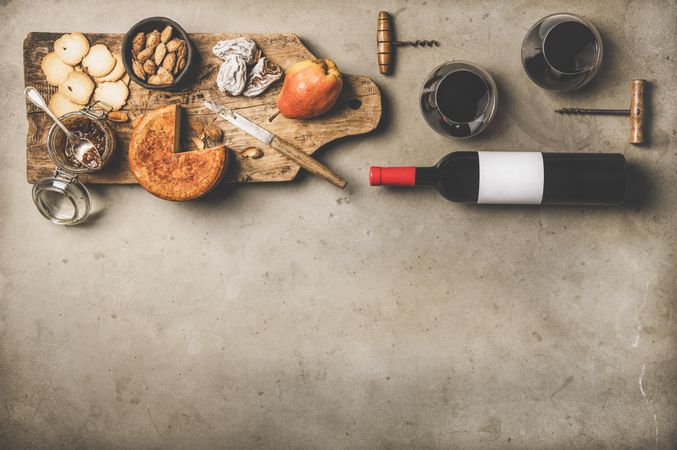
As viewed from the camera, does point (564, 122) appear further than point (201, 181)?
Yes

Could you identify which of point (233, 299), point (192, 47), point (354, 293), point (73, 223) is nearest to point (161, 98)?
point (192, 47)

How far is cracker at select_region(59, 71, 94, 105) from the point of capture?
3.42 feet

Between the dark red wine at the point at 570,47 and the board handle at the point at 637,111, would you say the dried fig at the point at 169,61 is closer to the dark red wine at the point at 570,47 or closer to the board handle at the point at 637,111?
the dark red wine at the point at 570,47

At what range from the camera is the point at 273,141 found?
103 cm

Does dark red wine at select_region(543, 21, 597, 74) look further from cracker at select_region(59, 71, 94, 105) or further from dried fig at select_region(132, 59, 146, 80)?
cracker at select_region(59, 71, 94, 105)

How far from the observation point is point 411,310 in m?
1.12

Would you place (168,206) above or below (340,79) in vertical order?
below

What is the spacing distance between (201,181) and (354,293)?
442 mm

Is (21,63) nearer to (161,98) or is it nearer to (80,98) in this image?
(80,98)

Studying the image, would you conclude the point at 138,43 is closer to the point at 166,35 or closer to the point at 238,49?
the point at 166,35

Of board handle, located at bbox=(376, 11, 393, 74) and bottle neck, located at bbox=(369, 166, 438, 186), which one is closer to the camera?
bottle neck, located at bbox=(369, 166, 438, 186)

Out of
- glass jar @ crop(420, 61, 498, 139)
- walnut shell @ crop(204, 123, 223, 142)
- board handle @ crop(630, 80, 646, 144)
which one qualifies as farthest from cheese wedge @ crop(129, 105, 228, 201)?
board handle @ crop(630, 80, 646, 144)

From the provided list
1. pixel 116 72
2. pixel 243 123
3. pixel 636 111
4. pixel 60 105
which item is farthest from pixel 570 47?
pixel 60 105

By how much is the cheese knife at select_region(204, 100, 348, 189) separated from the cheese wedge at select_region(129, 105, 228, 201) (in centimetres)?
8
